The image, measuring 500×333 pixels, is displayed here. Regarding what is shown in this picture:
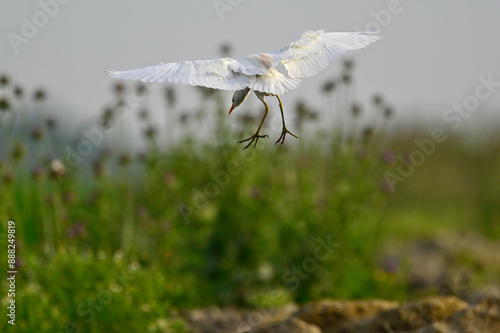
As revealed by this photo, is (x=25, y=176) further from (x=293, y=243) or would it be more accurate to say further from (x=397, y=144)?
(x=397, y=144)

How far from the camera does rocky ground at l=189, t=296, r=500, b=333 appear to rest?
3080mm

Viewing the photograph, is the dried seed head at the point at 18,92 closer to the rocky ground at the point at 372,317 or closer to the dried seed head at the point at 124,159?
the dried seed head at the point at 124,159

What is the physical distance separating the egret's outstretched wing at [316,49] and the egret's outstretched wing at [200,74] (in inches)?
5.6

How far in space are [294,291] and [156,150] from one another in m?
1.51

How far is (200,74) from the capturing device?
2107mm

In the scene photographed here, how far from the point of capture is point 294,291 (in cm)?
553

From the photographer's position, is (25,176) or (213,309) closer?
(213,309)

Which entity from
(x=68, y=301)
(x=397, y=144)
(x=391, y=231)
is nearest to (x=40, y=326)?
(x=68, y=301)

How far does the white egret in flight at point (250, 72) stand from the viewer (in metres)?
2.05

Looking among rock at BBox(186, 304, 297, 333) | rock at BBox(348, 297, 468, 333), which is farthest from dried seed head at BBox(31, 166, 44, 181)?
rock at BBox(348, 297, 468, 333)

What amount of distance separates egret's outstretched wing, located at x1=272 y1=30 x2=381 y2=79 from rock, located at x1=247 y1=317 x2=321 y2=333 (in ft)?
4.12

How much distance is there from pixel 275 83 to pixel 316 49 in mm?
299

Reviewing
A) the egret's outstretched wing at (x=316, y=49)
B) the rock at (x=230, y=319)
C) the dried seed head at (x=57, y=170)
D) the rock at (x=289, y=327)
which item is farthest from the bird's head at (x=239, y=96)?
the dried seed head at (x=57, y=170)

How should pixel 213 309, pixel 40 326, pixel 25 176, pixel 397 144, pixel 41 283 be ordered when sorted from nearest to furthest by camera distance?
pixel 40 326 < pixel 41 283 < pixel 213 309 < pixel 25 176 < pixel 397 144
